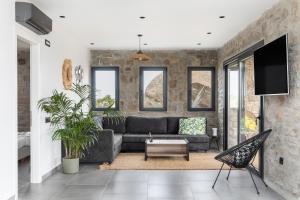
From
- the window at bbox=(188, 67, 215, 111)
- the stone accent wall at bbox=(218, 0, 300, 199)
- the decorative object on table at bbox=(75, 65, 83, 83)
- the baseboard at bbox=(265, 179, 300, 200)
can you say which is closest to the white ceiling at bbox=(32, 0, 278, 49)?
the stone accent wall at bbox=(218, 0, 300, 199)

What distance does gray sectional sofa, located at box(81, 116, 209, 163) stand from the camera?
5672 mm

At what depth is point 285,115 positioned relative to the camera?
3834 millimetres

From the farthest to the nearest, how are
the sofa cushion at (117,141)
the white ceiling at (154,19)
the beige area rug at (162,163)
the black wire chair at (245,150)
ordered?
the sofa cushion at (117,141)
the beige area rug at (162,163)
the white ceiling at (154,19)
the black wire chair at (245,150)

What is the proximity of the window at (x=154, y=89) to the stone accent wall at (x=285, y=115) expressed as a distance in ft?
11.7

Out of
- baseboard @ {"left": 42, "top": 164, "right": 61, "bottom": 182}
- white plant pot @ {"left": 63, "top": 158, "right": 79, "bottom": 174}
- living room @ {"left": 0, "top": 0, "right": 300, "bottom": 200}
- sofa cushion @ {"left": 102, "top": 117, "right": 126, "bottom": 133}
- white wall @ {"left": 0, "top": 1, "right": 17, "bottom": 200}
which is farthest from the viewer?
sofa cushion @ {"left": 102, "top": 117, "right": 126, "bottom": 133}

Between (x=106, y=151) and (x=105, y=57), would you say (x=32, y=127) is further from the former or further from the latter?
(x=105, y=57)

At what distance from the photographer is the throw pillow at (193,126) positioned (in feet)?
24.0

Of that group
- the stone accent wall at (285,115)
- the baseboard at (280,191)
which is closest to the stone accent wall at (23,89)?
the stone accent wall at (285,115)

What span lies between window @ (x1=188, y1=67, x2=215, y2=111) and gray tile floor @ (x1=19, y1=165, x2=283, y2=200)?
306cm

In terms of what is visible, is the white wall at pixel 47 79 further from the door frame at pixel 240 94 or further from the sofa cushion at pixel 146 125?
the door frame at pixel 240 94

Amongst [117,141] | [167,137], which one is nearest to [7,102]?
[117,141]

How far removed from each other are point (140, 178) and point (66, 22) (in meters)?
3.05

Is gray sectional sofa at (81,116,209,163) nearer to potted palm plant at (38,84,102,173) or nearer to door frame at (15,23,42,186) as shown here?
potted palm plant at (38,84,102,173)

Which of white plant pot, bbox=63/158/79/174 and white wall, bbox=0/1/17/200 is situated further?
white plant pot, bbox=63/158/79/174
